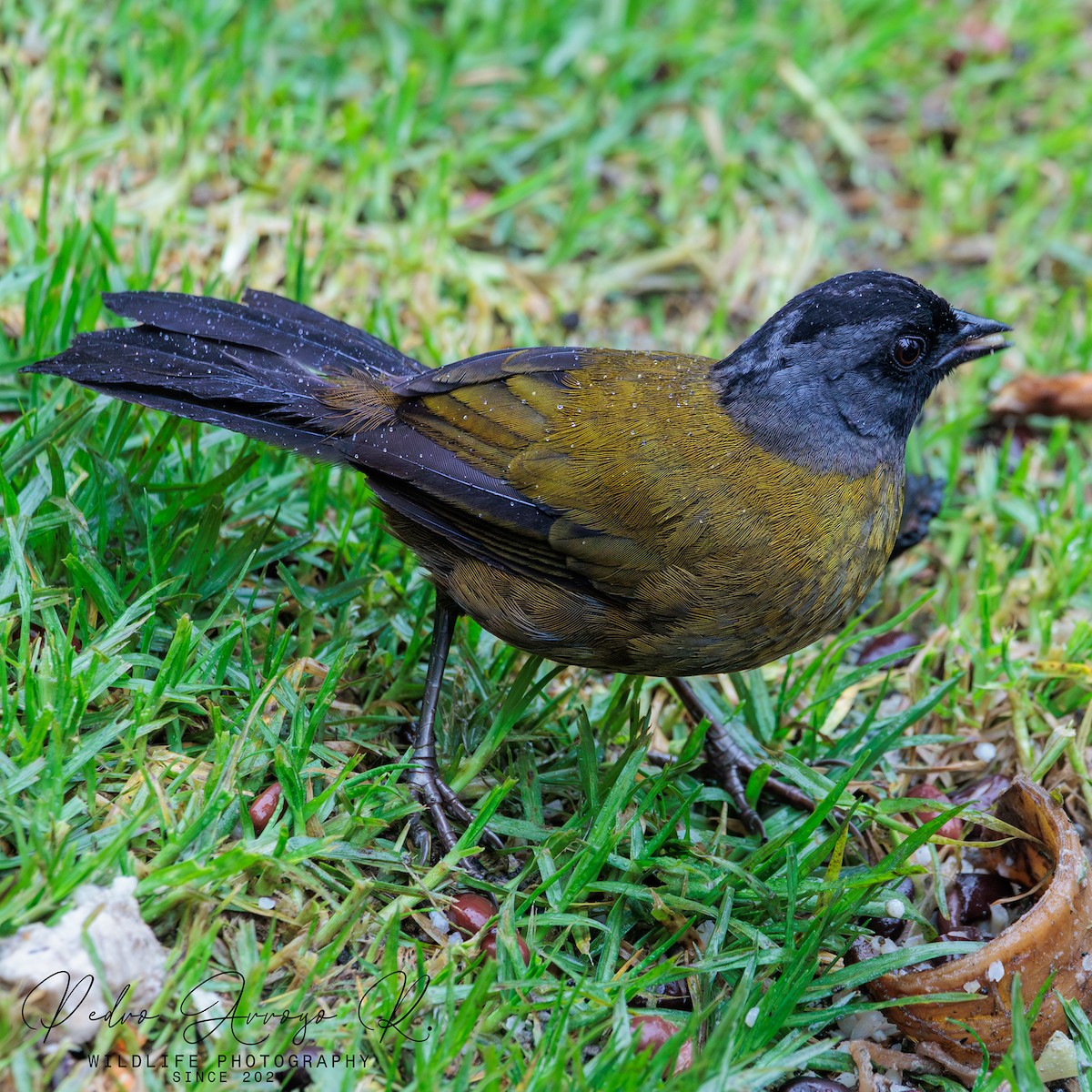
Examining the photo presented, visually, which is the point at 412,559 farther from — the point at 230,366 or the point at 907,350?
the point at 907,350

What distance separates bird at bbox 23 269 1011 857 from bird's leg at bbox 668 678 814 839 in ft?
0.04

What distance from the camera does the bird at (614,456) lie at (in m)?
3.38

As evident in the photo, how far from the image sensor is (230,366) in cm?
369

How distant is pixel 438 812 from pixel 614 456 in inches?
42.8

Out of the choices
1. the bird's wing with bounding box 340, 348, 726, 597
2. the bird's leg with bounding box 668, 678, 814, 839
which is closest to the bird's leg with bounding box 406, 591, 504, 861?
the bird's wing with bounding box 340, 348, 726, 597

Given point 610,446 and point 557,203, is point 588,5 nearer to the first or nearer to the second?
point 557,203

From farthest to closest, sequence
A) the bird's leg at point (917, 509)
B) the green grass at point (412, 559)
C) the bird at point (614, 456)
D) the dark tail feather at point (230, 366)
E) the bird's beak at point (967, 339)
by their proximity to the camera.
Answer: the bird's leg at point (917, 509), the bird's beak at point (967, 339), the dark tail feather at point (230, 366), the bird at point (614, 456), the green grass at point (412, 559)

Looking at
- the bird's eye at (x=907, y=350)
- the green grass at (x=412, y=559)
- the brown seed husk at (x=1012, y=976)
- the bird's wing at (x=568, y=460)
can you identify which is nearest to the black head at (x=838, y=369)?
the bird's eye at (x=907, y=350)

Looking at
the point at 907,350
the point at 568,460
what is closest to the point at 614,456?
the point at 568,460

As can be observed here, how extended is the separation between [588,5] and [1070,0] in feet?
9.36

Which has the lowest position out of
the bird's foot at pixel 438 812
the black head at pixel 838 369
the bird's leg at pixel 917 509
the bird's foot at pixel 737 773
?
the bird's foot at pixel 438 812

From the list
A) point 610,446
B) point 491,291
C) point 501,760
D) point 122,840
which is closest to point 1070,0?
point 491,291

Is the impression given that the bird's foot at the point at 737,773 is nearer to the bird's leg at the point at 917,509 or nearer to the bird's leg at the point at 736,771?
the bird's leg at the point at 736,771

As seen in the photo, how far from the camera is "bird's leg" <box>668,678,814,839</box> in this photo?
3.79 meters
